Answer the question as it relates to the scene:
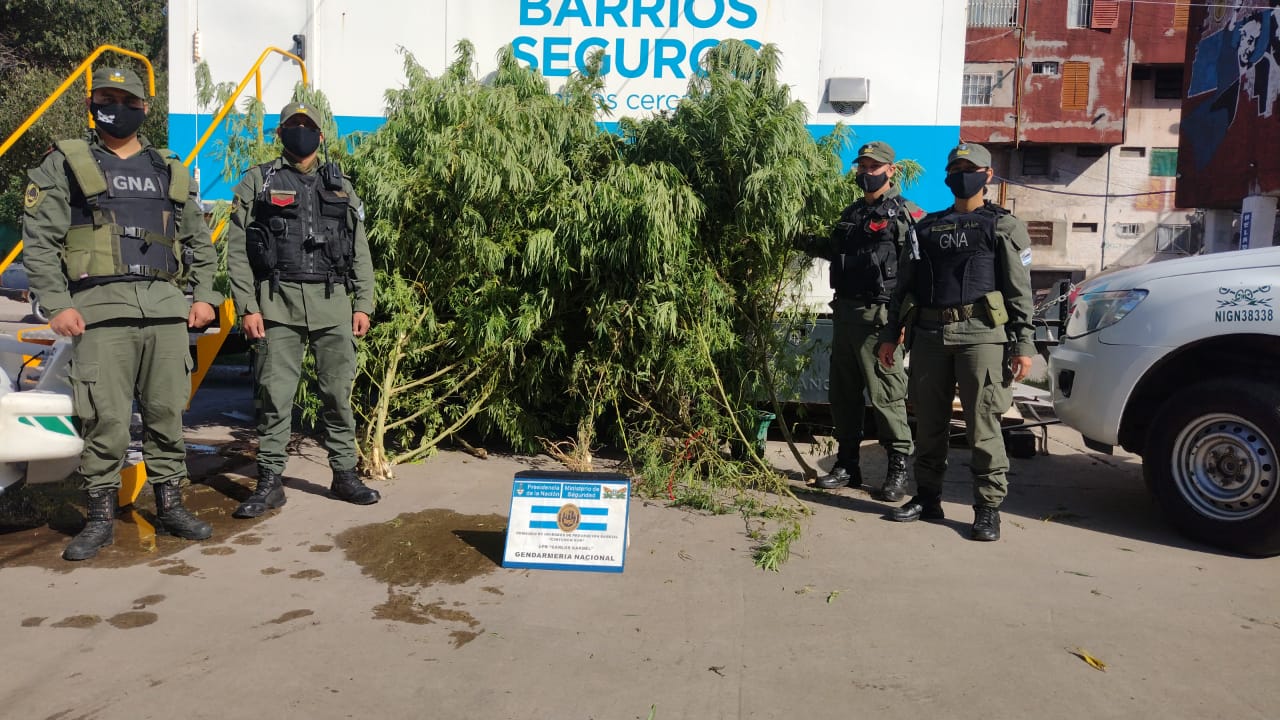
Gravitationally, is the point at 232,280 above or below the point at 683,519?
above

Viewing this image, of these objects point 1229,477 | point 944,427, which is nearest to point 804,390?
point 944,427

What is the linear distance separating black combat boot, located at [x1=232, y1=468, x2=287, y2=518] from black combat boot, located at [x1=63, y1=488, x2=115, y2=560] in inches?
23.7

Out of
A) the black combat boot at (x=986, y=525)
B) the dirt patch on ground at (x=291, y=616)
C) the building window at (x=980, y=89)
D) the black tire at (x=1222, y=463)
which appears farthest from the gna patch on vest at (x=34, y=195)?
the building window at (x=980, y=89)

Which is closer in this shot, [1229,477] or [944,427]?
[1229,477]

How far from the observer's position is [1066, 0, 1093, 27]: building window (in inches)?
1298

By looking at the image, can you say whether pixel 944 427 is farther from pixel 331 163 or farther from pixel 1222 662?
pixel 331 163

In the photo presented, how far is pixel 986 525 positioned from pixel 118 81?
4.63 metres

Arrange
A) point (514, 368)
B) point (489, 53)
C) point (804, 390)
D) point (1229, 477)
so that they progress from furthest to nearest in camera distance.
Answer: point (489, 53), point (804, 390), point (514, 368), point (1229, 477)

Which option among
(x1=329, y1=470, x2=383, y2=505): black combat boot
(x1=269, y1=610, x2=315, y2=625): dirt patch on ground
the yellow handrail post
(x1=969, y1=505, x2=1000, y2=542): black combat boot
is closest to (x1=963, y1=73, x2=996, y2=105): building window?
the yellow handrail post

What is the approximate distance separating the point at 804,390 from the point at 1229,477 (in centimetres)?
262

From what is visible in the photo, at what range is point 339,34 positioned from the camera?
6.78 m

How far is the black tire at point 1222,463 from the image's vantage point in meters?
4.21

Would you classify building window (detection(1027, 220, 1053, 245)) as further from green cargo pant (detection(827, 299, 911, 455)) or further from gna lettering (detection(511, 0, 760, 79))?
green cargo pant (detection(827, 299, 911, 455))

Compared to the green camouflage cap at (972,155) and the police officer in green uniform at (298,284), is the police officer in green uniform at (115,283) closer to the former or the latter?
the police officer in green uniform at (298,284)
